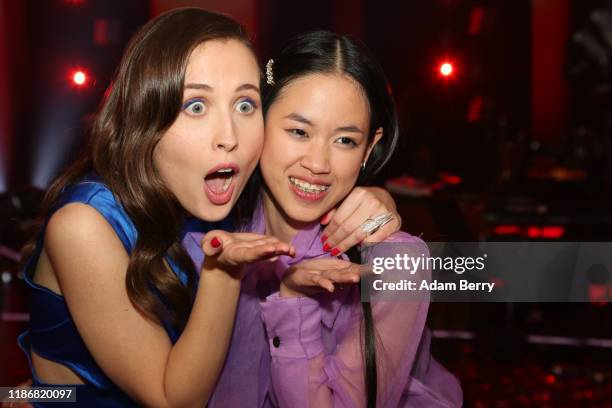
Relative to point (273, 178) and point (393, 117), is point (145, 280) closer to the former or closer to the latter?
point (273, 178)

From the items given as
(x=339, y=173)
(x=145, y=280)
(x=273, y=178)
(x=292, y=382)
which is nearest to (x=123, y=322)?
(x=145, y=280)

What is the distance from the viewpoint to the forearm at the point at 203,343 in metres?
1.33

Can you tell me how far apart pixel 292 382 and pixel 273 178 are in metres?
0.49

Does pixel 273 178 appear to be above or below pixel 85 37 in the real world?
below

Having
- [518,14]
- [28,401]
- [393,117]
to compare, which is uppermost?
[518,14]

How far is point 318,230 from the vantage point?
5.99 feet

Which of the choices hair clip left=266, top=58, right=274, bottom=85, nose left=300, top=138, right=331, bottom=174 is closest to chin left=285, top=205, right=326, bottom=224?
nose left=300, top=138, right=331, bottom=174

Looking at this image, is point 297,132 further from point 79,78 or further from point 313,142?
point 79,78

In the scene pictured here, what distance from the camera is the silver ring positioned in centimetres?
171

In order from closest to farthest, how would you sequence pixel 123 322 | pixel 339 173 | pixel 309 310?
pixel 123 322, pixel 309 310, pixel 339 173

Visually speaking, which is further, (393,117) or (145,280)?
(393,117)

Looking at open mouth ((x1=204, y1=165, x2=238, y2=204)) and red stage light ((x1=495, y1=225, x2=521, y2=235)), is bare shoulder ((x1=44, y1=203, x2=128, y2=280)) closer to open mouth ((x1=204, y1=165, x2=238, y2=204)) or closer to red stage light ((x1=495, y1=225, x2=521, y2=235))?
open mouth ((x1=204, y1=165, x2=238, y2=204))

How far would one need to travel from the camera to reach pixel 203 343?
135 centimetres

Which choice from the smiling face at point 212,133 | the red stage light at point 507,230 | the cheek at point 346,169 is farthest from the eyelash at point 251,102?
the red stage light at point 507,230
